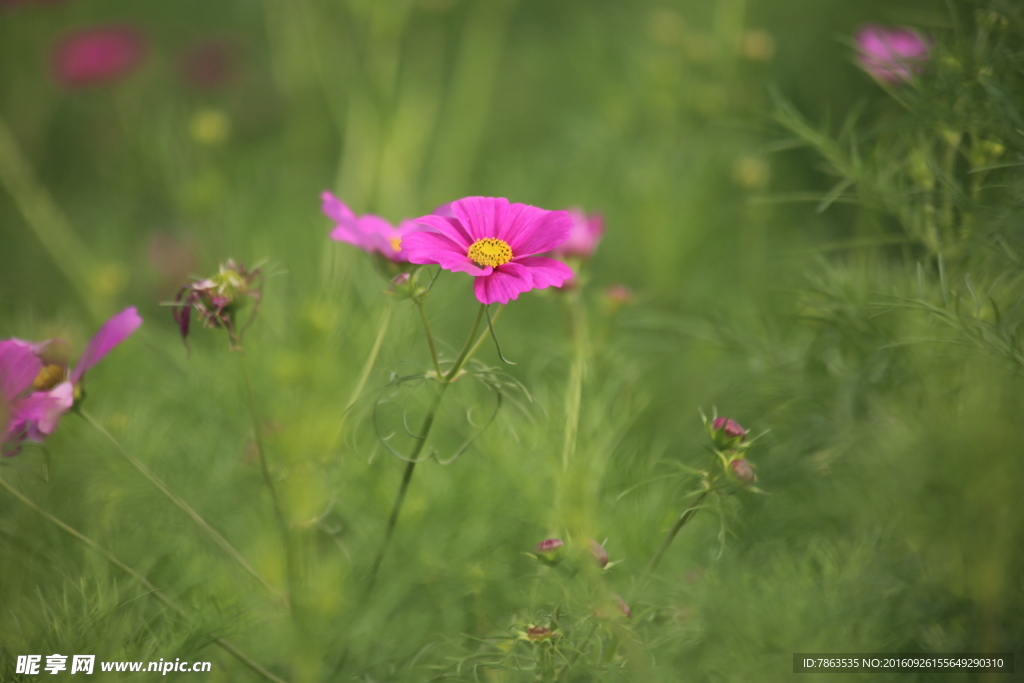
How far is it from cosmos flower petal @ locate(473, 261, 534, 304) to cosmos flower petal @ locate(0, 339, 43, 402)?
0.93 feet

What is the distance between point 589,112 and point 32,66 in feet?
3.88

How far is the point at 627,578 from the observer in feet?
1.94

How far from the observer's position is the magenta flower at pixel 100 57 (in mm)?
1256

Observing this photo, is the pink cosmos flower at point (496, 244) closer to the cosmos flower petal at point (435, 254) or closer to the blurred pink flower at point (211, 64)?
the cosmos flower petal at point (435, 254)

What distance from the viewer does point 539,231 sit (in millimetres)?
425

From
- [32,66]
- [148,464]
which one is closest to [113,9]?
[32,66]

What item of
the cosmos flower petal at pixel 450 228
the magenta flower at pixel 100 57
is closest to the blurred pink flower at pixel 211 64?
the magenta flower at pixel 100 57

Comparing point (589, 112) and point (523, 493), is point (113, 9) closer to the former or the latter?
point (589, 112)

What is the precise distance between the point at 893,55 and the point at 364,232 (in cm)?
47

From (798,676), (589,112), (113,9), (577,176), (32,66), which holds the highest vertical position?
(113,9)

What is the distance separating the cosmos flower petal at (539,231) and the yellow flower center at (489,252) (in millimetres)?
11

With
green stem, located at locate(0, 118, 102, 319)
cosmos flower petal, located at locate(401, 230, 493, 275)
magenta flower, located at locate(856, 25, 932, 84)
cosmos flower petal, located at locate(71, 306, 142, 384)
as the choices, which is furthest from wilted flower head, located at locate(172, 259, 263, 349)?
green stem, located at locate(0, 118, 102, 319)

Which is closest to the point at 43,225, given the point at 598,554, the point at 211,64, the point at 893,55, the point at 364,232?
the point at 211,64

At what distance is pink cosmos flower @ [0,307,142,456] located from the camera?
43 cm
